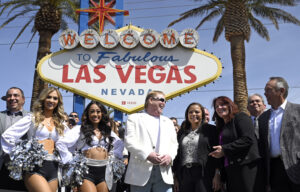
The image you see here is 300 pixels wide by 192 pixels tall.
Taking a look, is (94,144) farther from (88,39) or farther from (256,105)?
(88,39)

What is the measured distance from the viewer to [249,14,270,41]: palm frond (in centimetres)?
1573

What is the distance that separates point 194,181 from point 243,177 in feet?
1.95

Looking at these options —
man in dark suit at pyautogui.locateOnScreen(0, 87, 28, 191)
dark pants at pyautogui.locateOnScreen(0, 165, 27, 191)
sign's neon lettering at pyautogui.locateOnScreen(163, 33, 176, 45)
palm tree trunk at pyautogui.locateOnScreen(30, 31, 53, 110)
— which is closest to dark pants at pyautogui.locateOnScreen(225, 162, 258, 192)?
dark pants at pyautogui.locateOnScreen(0, 165, 27, 191)

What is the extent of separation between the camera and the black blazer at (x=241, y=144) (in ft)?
12.0

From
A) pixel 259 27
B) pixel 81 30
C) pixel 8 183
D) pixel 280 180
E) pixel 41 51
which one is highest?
pixel 259 27

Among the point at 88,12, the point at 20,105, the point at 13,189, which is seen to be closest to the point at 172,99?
the point at 88,12

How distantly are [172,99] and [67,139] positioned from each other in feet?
18.3

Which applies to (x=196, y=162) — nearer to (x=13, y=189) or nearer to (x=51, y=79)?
(x=13, y=189)

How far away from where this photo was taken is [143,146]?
12.4 feet

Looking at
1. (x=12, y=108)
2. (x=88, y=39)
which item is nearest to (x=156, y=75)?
(x=88, y=39)

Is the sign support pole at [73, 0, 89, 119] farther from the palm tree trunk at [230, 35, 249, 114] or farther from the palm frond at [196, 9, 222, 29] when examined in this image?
the palm frond at [196, 9, 222, 29]

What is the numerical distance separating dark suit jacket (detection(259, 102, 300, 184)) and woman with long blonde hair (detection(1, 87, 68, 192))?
2438 millimetres

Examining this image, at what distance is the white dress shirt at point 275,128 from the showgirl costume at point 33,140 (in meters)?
2.53

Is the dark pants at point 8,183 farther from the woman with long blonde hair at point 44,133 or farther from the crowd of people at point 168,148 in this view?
the woman with long blonde hair at point 44,133
